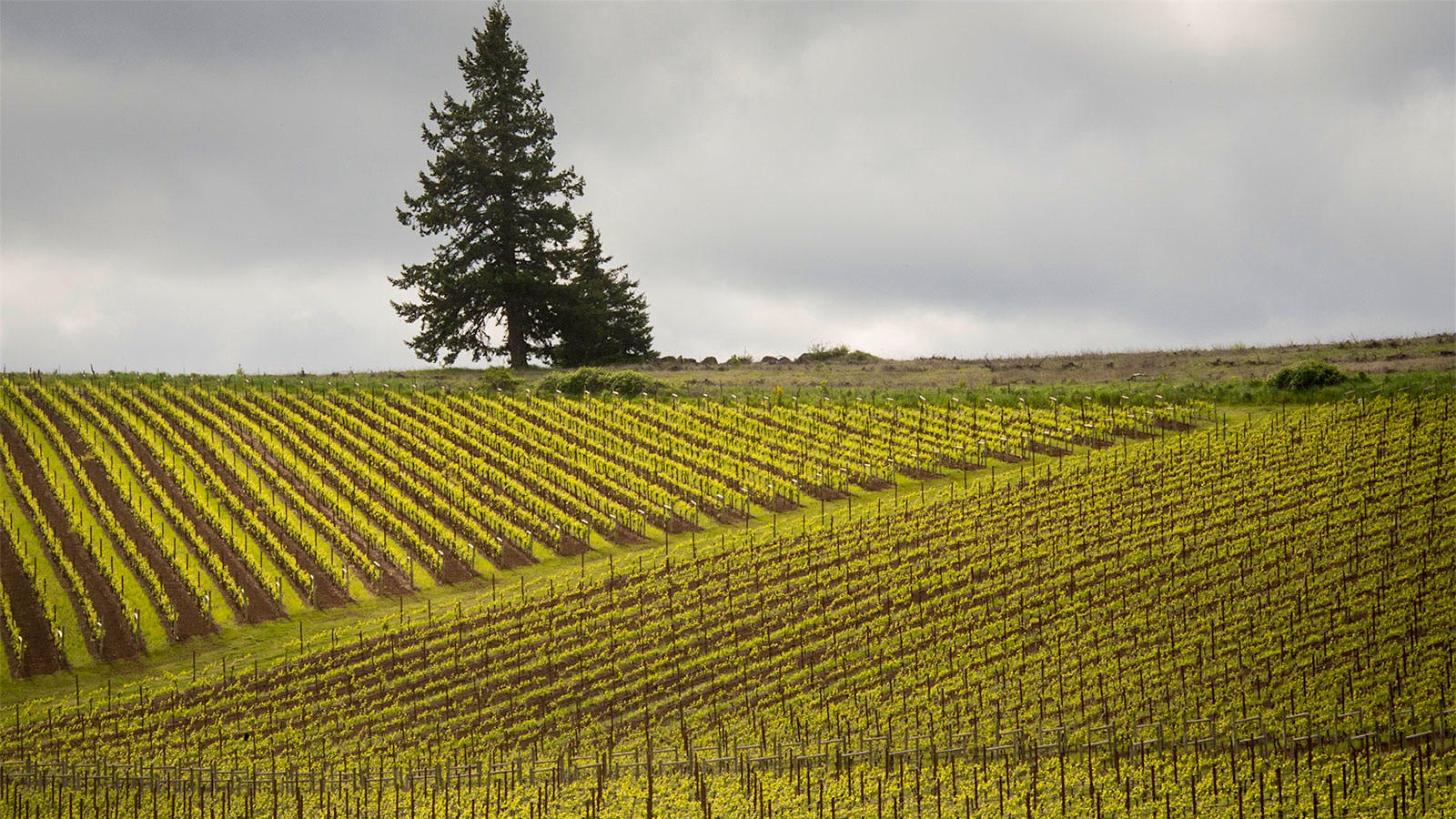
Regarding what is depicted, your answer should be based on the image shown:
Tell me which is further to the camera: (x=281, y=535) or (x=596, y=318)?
(x=596, y=318)

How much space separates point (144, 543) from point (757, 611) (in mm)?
15164

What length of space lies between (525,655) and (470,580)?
623 cm

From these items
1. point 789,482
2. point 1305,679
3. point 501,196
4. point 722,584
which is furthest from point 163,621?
point 501,196

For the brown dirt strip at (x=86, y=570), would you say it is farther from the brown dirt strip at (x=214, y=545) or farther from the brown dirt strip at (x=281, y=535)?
the brown dirt strip at (x=281, y=535)

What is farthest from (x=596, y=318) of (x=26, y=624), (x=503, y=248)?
(x=26, y=624)

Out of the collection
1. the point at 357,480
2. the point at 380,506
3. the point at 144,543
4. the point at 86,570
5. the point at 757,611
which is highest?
the point at 357,480

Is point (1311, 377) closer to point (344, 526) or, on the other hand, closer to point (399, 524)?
point (399, 524)

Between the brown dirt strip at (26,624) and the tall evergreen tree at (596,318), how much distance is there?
28837 mm

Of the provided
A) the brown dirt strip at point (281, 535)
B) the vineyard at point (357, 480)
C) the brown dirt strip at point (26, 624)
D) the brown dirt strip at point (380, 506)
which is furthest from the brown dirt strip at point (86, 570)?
the brown dirt strip at point (380, 506)

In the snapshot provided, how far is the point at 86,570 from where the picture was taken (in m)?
34.3

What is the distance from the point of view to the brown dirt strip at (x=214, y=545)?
32906mm

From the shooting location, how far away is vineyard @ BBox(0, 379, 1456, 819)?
22.2m

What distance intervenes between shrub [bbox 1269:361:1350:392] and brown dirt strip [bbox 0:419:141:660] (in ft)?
103

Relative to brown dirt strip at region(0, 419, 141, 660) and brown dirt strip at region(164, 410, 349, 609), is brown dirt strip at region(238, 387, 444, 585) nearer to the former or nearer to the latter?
brown dirt strip at region(164, 410, 349, 609)
